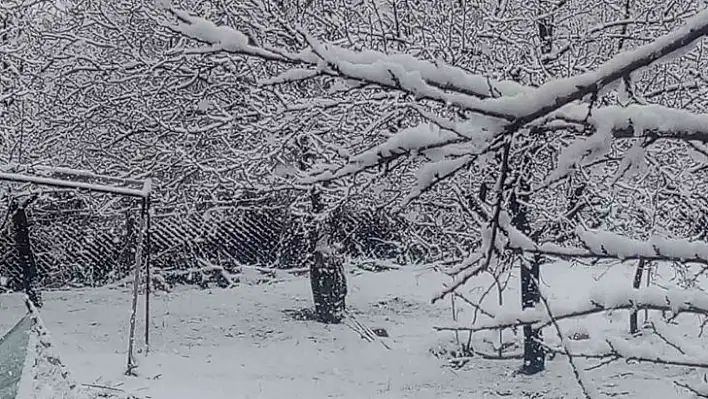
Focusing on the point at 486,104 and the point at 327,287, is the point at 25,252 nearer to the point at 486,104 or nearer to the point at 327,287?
A: the point at 327,287

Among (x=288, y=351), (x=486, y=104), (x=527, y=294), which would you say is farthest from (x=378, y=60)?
(x=288, y=351)

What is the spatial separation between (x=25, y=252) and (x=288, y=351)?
3328mm

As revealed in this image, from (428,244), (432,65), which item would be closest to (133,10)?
(428,244)

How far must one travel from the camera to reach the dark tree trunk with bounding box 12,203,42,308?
9410mm

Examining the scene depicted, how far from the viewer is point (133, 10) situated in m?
8.09

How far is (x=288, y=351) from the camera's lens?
327 inches

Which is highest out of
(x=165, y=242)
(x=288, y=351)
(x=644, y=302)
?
(x=165, y=242)

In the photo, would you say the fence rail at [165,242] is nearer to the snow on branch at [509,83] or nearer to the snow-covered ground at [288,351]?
the snow-covered ground at [288,351]

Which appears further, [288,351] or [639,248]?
[288,351]

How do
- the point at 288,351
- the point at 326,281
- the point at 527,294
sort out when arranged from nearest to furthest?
1. the point at 527,294
2. the point at 288,351
3. the point at 326,281

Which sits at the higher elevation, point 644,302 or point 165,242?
point 165,242

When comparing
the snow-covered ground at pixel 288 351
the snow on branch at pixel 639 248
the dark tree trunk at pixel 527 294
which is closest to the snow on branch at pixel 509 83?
the snow on branch at pixel 639 248

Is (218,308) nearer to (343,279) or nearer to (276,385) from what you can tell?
(343,279)

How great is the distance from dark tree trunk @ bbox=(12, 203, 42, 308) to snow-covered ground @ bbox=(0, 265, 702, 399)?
0.21 m
